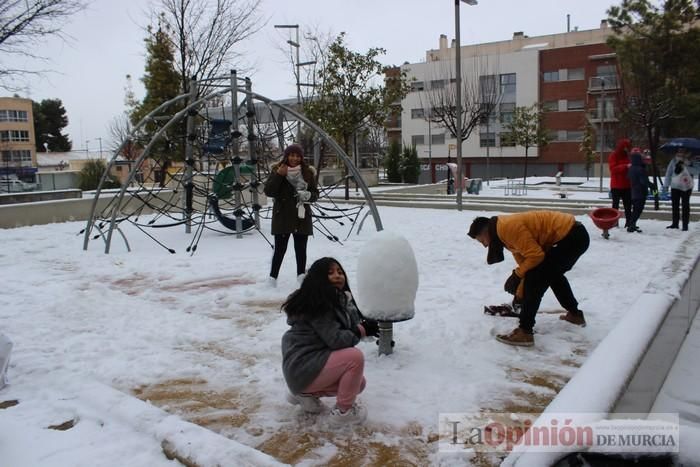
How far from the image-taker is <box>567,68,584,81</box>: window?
4162cm

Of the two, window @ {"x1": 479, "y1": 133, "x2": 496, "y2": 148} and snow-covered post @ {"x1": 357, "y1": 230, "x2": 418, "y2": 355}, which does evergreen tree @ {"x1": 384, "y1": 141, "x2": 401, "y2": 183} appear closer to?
window @ {"x1": 479, "y1": 133, "x2": 496, "y2": 148}

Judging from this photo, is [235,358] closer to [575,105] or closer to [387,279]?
[387,279]

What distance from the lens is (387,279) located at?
148 inches

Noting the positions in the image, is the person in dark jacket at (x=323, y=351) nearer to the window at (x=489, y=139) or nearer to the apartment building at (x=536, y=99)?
the apartment building at (x=536, y=99)

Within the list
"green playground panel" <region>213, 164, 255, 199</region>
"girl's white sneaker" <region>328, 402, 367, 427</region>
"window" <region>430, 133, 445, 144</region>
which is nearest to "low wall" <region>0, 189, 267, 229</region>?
"green playground panel" <region>213, 164, 255, 199</region>

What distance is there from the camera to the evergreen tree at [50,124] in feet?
189

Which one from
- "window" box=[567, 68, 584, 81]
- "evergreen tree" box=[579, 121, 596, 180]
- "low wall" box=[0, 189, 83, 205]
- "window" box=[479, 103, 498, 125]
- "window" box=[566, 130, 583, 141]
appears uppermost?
"window" box=[567, 68, 584, 81]

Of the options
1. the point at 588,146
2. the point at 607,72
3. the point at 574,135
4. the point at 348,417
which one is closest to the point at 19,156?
the point at 574,135

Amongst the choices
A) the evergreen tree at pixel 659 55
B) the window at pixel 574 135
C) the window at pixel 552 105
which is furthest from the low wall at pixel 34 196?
the window at pixel 574 135

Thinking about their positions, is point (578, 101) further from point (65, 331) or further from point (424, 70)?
point (65, 331)

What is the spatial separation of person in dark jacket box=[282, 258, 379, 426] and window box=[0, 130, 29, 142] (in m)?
58.9

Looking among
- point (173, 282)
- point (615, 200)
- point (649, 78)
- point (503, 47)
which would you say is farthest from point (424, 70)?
point (173, 282)

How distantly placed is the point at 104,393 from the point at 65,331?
A: 1670 mm

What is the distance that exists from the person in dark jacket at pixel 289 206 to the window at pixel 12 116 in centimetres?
5799
